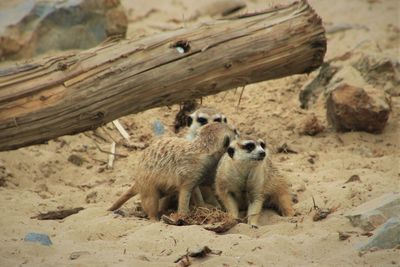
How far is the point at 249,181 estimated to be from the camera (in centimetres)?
640

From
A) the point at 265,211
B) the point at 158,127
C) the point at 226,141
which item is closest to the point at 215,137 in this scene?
the point at 226,141

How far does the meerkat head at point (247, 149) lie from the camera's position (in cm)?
618

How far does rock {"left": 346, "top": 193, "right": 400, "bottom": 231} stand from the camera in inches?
209

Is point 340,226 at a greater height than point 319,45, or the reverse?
point 319,45

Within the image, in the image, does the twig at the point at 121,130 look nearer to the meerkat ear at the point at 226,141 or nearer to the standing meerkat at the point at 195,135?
the standing meerkat at the point at 195,135

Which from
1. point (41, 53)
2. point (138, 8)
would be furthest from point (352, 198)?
point (138, 8)

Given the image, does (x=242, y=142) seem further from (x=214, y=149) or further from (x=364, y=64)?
(x=364, y=64)

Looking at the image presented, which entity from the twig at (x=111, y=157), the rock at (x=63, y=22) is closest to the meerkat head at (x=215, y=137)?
the twig at (x=111, y=157)

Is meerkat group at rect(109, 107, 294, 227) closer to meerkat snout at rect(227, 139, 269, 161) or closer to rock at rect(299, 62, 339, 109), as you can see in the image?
meerkat snout at rect(227, 139, 269, 161)

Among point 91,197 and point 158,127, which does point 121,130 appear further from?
point 91,197

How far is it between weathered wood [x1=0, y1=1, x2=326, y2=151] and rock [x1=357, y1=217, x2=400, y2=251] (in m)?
2.42

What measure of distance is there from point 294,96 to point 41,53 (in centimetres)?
282

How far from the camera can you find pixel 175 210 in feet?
21.4

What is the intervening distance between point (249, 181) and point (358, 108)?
1835 mm
